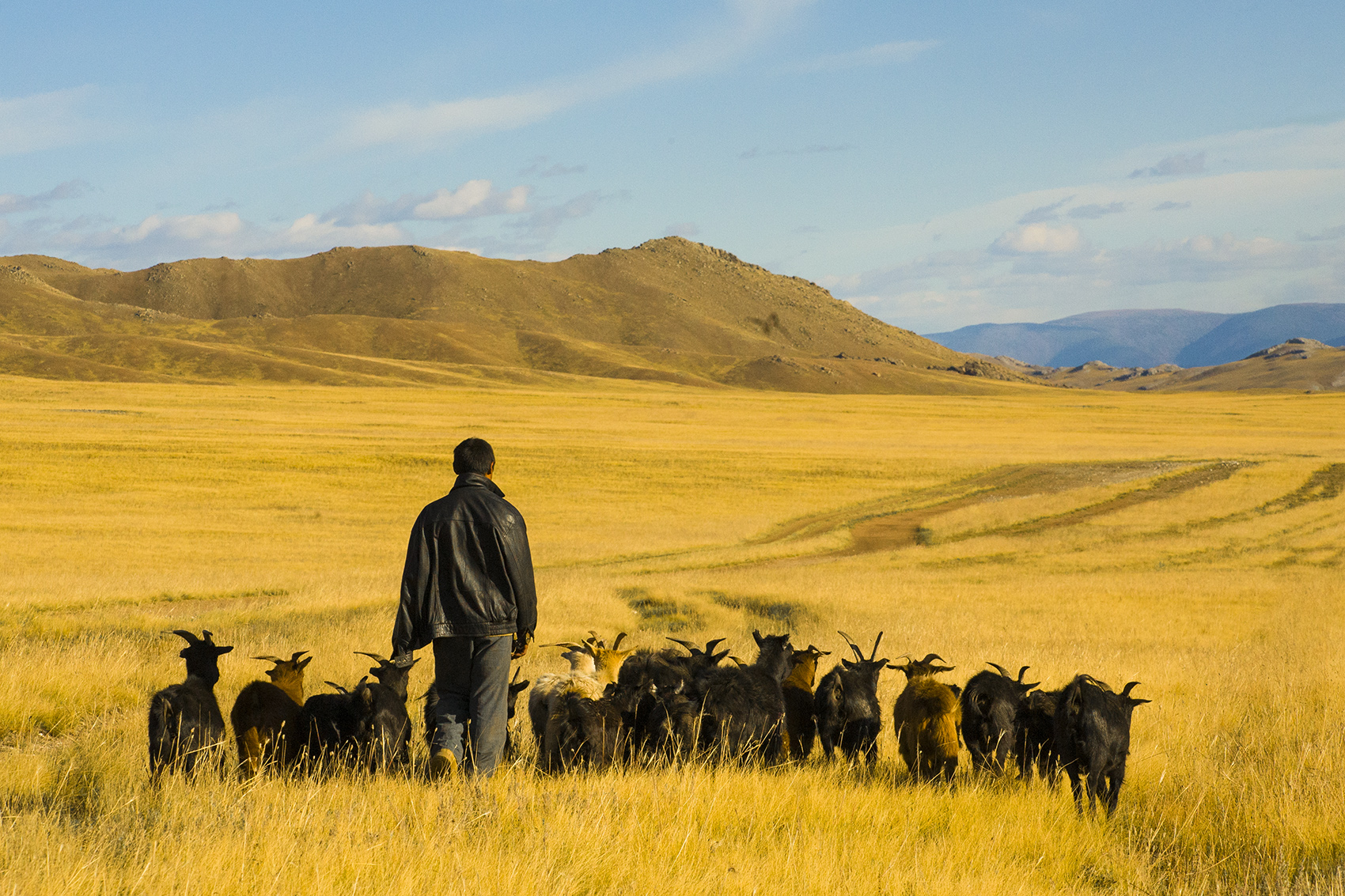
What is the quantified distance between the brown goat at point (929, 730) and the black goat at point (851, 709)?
1.22 feet

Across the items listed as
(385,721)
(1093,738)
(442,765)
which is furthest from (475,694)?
(1093,738)

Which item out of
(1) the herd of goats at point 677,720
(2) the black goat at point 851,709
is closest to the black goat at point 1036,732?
(1) the herd of goats at point 677,720

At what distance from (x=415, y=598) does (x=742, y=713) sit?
2.79 metres

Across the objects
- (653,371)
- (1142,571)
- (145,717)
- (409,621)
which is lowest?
(1142,571)

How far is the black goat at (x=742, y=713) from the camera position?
7.36 metres

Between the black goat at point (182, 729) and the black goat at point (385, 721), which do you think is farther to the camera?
the black goat at point (385, 721)

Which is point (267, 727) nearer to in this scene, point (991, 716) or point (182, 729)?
point (182, 729)

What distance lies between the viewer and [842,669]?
26.2ft

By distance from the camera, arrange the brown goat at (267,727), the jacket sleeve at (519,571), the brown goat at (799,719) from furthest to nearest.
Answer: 1. the brown goat at (799,719)
2. the brown goat at (267,727)
3. the jacket sleeve at (519,571)

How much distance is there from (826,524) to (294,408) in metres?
51.1

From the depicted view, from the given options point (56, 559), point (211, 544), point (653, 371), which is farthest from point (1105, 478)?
point (653, 371)

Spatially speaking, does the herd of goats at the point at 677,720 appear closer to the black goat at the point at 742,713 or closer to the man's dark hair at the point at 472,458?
the black goat at the point at 742,713

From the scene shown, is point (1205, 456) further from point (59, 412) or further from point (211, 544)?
point (59, 412)

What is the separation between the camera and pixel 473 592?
6035mm
